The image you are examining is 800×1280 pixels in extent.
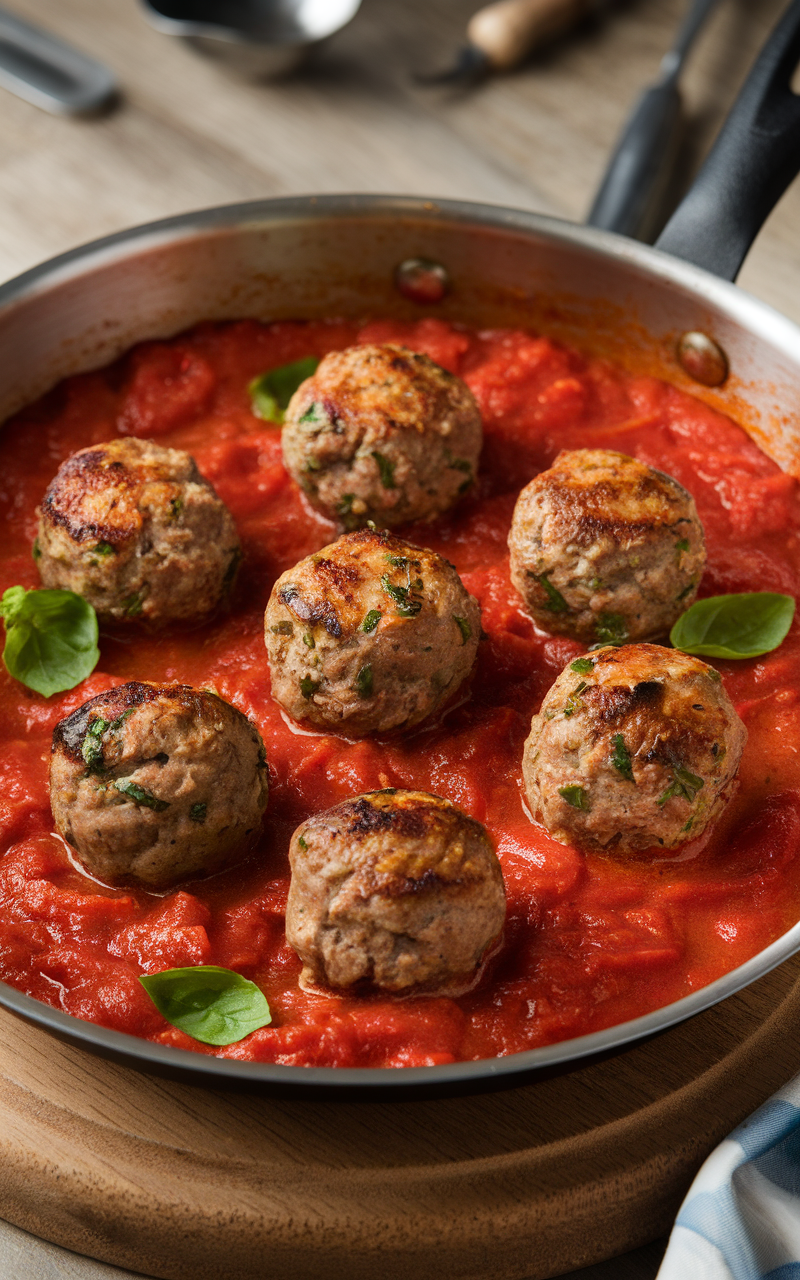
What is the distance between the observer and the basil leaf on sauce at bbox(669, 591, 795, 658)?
400cm

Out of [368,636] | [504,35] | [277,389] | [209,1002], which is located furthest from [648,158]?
[209,1002]

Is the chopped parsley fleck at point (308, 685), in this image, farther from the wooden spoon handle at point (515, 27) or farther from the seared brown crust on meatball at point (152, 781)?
the wooden spoon handle at point (515, 27)

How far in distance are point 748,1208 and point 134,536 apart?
2.54m

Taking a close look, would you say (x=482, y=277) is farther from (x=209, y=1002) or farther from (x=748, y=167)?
(x=209, y=1002)

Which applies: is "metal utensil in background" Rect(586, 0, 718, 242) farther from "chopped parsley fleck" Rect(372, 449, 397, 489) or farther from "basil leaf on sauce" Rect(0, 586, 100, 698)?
"basil leaf on sauce" Rect(0, 586, 100, 698)

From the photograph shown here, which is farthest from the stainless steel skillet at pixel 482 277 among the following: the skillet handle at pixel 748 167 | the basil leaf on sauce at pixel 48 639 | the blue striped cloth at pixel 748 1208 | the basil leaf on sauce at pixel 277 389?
the blue striped cloth at pixel 748 1208

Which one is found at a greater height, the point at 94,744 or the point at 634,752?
the point at 634,752

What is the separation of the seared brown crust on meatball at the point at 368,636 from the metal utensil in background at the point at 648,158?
7.40ft

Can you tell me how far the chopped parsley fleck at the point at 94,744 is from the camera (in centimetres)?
335

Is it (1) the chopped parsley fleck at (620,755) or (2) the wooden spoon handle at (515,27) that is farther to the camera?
(2) the wooden spoon handle at (515,27)

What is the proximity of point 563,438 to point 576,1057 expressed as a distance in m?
2.61

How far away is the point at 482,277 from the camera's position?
16.8ft

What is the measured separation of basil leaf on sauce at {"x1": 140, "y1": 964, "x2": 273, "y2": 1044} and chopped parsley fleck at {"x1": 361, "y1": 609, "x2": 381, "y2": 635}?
3.29 ft

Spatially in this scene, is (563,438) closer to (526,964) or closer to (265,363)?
(265,363)
